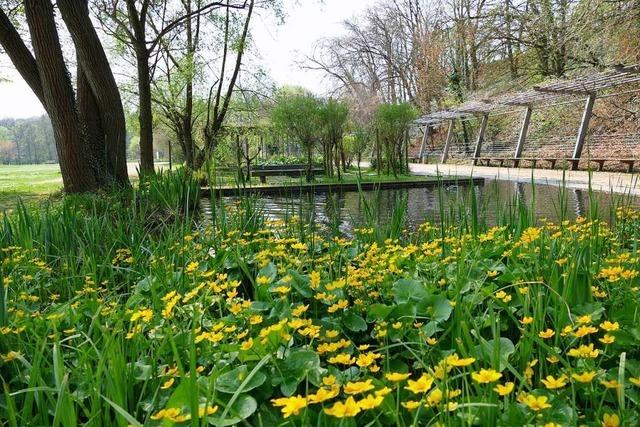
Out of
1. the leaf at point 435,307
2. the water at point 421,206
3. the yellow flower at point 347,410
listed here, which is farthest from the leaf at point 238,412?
the water at point 421,206

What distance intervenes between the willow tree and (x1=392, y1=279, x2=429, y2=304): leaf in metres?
5.54

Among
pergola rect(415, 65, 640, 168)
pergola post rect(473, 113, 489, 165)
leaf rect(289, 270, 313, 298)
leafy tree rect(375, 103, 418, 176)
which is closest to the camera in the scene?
leaf rect(289, 270, 313, 298)

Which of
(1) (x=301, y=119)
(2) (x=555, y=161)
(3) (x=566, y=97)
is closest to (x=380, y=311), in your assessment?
(1) (x=301, y=119)

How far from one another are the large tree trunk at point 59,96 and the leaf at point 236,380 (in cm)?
644

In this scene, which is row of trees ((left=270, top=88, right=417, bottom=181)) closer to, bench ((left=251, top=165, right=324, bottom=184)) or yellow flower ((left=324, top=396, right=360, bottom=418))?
bench ((left=251, top=165, right=324, bottom=184))

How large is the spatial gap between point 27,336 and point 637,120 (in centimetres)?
1713

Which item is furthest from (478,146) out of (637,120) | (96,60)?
(96,60)

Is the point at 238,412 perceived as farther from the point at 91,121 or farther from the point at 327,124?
the point at 327,124

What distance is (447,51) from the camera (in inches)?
1010

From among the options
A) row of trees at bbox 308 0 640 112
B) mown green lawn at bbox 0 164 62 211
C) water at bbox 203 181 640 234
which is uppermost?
row of trees at bbox 308 0 640 112

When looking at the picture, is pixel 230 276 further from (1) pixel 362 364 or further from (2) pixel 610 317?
(2) pixel 610 317

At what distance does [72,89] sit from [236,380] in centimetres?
701

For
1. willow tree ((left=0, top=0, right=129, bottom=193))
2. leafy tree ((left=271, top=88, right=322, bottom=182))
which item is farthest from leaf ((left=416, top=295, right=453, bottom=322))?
leafy tree ((left=271, top=88, right=322, bottom=182))

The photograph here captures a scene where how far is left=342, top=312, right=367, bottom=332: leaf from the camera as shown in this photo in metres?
1.30
